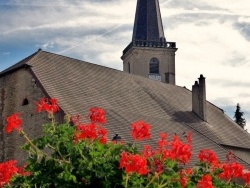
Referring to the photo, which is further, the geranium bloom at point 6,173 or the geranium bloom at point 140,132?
the geranium bloom at point 6,173

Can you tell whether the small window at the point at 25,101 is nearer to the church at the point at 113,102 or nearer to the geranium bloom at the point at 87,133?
the church at the point at 113,102

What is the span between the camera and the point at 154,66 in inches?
1935

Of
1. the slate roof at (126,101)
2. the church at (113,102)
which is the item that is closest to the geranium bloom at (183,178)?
the church at (113,102)

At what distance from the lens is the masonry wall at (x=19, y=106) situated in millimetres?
20891

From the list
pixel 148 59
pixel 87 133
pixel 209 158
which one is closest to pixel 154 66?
pixel 148 59

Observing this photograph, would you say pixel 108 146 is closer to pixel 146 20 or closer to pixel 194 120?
pixel 194 120

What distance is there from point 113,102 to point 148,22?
2712cm

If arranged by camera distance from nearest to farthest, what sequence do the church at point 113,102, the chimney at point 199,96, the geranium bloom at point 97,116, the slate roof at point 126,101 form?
the geranium bloom at point 97,116, the church at point 113,102, the slate roof at point 126,101, the chimney at point 199,96

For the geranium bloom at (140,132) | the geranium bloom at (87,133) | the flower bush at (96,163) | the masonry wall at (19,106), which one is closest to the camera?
the flower bush at (96,163)

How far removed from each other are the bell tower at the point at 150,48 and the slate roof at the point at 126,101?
54.7ft

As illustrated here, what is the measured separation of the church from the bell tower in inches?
567

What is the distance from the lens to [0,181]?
19.7 ft

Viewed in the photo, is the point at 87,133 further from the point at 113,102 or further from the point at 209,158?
the point at 113,102

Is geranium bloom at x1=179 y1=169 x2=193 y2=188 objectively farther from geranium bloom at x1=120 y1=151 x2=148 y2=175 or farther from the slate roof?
the slate roof
